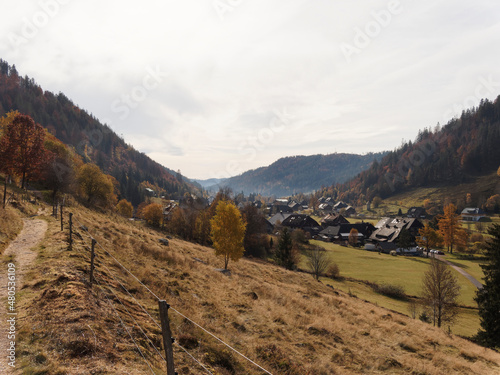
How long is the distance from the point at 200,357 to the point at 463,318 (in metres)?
42.9

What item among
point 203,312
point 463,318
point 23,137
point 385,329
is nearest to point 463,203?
point 463,318

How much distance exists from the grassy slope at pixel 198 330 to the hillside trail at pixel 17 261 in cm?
36

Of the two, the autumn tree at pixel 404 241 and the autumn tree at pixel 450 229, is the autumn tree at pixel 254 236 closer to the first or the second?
the autumn tree at pixel 404 241

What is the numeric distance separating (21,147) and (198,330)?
38198mm

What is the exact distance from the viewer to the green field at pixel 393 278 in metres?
36.4

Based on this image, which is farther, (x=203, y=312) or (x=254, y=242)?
(x=254, y=242)

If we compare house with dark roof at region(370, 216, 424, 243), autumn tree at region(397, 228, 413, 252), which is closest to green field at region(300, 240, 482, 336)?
autumn tree at region(397, 228, 413, 252)

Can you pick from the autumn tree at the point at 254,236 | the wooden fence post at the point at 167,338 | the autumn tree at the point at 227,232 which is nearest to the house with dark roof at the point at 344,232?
the autumn tree at the point at 254,236

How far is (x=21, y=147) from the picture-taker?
112ft

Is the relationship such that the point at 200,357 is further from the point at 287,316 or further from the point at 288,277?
the point at 288,277

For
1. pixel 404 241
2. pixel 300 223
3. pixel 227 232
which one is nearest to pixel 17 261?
pixel 227 232

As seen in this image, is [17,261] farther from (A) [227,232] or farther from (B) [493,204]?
(B) [493,204]

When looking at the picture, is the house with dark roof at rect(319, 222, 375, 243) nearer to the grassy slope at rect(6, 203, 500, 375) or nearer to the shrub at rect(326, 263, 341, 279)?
the shrub at rect(326, 263, 341, 279)

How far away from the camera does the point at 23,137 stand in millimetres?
34062
